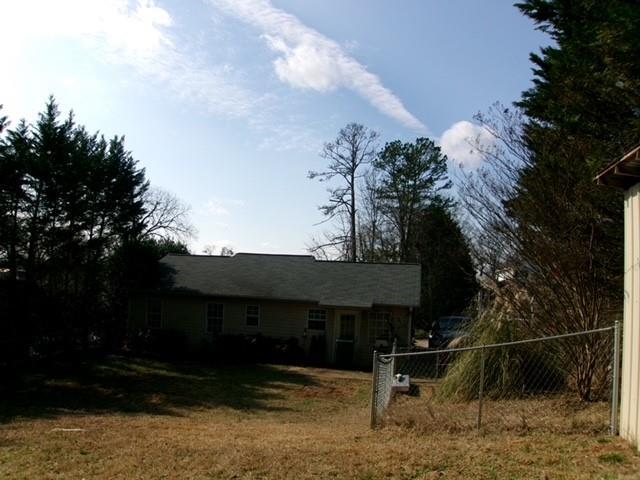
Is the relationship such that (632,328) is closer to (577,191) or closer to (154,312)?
(577,191)

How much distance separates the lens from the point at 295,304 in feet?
81.7

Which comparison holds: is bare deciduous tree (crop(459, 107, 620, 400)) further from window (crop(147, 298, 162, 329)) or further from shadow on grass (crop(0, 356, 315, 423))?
window (crop(147, 298, 162, 329))

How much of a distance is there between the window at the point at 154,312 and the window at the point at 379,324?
9967 millimetres

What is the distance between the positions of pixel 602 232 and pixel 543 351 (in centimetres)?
276

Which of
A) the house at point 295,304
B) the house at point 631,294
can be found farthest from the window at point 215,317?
the house at point 631,294

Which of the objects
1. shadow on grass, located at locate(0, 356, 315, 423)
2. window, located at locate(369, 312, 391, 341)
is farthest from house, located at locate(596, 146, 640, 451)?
window, located at locate(369, 312, 391, 341)

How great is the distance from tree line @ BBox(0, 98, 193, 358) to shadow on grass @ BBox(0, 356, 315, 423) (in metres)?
2.33

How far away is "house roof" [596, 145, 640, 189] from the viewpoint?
5980 mm

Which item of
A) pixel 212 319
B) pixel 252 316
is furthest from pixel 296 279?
pixel 212 319

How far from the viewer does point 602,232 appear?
9.34 m

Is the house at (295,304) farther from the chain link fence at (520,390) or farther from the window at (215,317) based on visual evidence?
the chain link fence at (520,390)

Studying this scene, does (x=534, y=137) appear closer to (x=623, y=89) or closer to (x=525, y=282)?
(x=623, y=89)

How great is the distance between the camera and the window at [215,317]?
2591 centimetres

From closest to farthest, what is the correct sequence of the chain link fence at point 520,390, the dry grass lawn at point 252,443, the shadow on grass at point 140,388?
the dry grass lawn at point 252,443 → the chain link fence at point 520,390 → the shadow on grass at point 140,388
